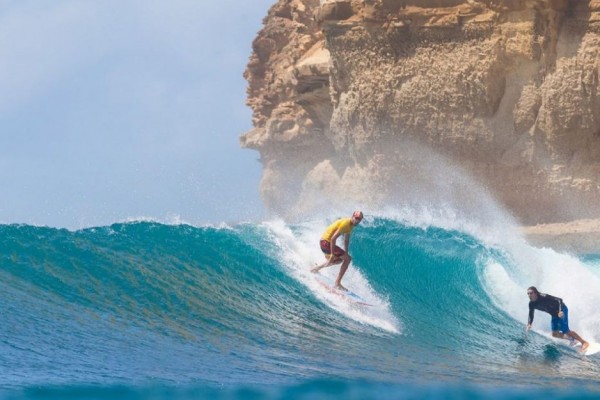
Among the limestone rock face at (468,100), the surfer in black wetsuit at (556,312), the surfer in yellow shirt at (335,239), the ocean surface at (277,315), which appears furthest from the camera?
the limestone rock face at (468,100)

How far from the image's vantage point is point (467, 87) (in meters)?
26.8

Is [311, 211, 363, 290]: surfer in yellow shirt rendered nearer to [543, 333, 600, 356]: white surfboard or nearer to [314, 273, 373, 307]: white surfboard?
[314, 273, 373, 307]: white surfboard

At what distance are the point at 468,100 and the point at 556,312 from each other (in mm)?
16168

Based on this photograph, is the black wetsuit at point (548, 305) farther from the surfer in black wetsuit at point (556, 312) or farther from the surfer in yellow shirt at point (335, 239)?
the surfer in yellow shirt at point (335, 239)

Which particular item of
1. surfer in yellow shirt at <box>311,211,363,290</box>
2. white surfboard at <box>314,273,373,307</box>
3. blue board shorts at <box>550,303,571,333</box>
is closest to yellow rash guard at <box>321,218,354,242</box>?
surfer in yellow shirt at <box>311,211,363,290</box>

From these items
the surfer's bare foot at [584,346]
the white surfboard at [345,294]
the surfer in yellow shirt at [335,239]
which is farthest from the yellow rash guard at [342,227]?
the surfer's bare foot at [584,346]

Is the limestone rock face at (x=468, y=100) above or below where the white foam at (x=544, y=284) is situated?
above

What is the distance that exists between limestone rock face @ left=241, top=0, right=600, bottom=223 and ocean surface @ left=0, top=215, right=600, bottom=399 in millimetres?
9872

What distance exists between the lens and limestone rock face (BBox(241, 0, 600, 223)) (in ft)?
83.6

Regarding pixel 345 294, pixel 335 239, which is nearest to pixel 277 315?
pixel 345 294

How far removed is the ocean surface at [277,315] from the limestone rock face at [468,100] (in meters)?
9.87

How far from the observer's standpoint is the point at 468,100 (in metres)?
27.0

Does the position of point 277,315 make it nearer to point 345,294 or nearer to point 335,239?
point 345,294

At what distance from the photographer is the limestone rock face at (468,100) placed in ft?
83.6
